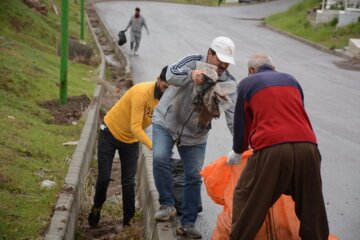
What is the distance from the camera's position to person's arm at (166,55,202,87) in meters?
5.20

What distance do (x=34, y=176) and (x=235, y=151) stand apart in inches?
119

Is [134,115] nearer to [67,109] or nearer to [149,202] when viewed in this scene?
[149,202]

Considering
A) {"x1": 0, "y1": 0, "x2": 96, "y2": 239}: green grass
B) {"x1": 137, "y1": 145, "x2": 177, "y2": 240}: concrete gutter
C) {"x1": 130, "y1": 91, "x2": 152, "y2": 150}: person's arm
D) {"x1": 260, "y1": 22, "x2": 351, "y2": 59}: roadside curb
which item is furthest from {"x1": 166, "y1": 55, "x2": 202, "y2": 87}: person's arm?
{"x1": 260, "y1": 22, "x2": 351, "y2": 59}: roadside curb

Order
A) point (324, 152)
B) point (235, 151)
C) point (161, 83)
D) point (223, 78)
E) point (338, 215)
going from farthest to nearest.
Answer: point (324, 152) → point (338, 215) → point (161, 83) → point (223, 78) → point (235, 151)

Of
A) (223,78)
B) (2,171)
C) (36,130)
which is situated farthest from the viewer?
(36,130)

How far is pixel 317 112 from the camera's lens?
536 inches

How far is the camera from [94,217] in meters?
6.99

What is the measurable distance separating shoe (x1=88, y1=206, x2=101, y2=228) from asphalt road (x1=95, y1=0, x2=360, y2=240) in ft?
3.81

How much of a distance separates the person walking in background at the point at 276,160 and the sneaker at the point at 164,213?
1.29 meters

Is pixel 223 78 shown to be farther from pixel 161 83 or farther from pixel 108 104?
pixel 108 104

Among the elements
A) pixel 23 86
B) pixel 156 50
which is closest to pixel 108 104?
pixel 23 86

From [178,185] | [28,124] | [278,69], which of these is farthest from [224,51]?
[278,69]

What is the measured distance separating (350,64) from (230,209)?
61.4 feet

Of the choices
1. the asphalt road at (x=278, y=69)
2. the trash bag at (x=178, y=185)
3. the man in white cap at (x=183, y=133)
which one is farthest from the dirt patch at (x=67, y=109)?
the man in white cap at (x=183, y=133)
